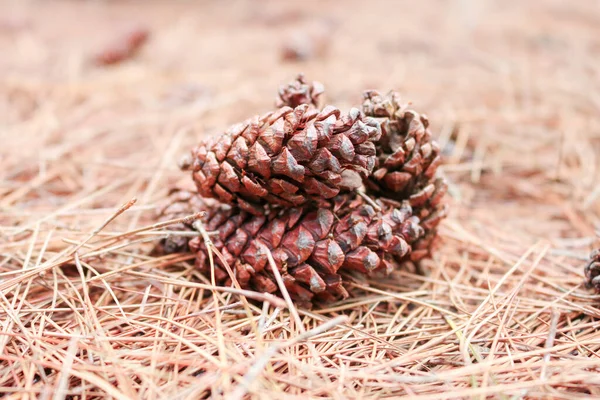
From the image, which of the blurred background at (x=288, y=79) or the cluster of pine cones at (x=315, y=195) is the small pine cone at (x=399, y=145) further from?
the blurred background at (x=288, y=79)

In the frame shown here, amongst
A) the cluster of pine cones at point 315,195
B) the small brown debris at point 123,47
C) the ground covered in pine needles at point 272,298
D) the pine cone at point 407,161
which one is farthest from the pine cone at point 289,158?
the small brown debris at point 123,47

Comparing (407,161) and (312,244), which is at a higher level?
(407,161)

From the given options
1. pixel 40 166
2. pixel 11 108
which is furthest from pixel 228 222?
pixel 11 108

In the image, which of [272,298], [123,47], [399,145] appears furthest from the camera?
[123,47]

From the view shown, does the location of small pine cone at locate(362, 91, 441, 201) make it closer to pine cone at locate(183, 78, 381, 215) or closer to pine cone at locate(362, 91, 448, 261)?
pine cone at locate(362, 91, 448, 261)

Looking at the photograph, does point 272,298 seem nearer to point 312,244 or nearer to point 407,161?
point 312,244

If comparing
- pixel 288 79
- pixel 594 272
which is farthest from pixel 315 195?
pixel 288 79
